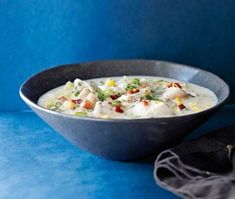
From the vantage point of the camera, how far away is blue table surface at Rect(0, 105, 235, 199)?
114cm

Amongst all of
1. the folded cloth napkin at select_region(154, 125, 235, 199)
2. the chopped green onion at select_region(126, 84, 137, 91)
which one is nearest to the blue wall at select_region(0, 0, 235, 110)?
the chopped green onion at select_region(126, 84, 137, 91)

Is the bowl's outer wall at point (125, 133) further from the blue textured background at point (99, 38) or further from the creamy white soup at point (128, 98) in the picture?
the blue textured background at point (99, 38)

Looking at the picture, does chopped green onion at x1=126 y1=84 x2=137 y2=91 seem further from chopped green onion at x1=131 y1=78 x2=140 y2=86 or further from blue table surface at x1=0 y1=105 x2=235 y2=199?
blue table surface at x1=0 y1=105 x2=235 y2=199

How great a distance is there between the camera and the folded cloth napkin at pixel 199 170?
102 centimetres

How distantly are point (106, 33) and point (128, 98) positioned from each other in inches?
13.9

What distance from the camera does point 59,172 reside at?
1240mm

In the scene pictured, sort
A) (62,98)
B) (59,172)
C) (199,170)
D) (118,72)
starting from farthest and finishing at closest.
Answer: (118,72)
(62,98)
(59,172)
(199,170)

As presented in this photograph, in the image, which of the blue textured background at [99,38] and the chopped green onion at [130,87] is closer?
the chopped green onion at [130,87]

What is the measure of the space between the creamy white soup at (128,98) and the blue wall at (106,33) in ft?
0.43

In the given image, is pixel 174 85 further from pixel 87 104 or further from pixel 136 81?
pixel 87 104

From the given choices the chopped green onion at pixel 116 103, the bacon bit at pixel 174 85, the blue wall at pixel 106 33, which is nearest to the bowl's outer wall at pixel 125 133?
the chopped green onion at pixel 116 103

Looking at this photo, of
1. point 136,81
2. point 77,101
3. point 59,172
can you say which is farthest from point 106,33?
point 59,172

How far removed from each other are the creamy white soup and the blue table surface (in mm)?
125

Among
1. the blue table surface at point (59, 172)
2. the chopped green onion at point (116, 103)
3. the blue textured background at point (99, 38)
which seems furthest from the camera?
the blue textured background at point (99, 38)
